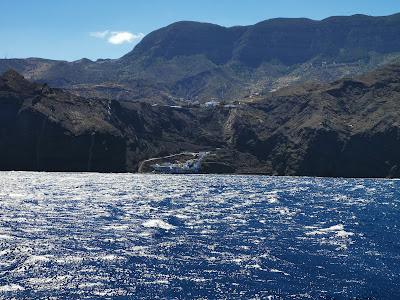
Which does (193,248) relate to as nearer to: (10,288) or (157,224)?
(157,224)

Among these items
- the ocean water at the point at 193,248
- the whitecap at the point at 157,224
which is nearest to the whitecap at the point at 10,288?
the ocean water at the point at 193,248

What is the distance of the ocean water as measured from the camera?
7100 cm

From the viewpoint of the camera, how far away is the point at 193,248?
3701 inches

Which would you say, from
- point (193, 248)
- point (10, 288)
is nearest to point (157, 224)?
point (193, 248)

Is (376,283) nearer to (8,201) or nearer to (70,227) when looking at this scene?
(70,227)

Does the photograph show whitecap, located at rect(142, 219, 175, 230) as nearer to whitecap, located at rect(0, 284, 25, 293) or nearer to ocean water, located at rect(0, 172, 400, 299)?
ocean water, located at rect(0, 172, 400, 299)

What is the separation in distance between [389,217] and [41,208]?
296ft

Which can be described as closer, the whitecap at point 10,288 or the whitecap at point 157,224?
the whitecap at point 10,288

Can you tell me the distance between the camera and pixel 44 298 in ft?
212

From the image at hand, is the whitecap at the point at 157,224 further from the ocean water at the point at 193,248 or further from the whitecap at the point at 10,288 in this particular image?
the whitecap at the point at 10,288

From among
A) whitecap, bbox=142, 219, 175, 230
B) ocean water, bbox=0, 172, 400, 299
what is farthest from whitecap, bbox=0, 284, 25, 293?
whitecap, bbox=142, 219, 175, 230

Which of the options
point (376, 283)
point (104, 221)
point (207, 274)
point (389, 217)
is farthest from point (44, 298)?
point (389, 217)

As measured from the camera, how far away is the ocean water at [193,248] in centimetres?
7100

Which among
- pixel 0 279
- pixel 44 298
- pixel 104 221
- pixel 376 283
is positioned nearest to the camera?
pixel 44 298
